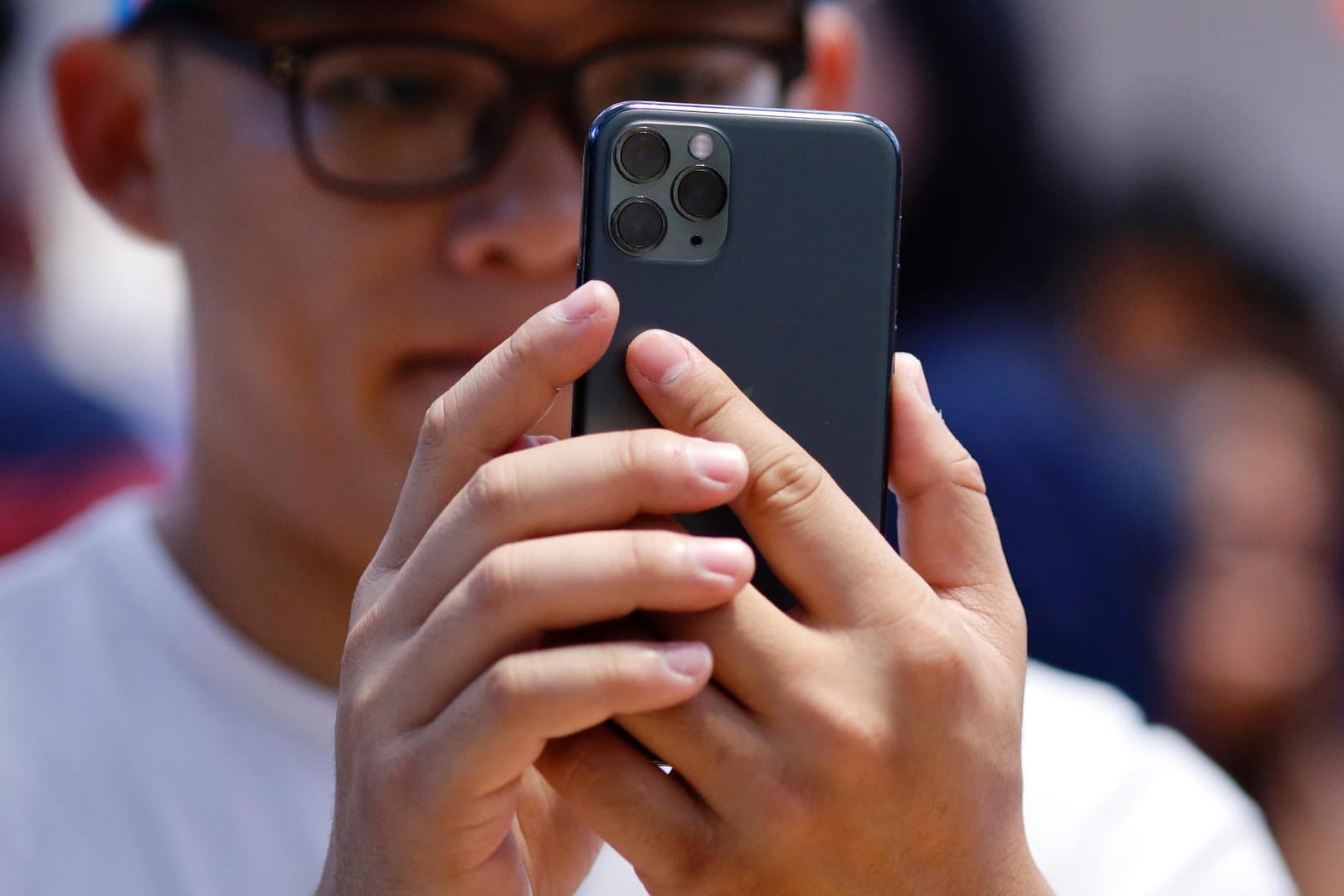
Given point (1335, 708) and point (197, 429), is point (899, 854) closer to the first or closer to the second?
point (197, 429)

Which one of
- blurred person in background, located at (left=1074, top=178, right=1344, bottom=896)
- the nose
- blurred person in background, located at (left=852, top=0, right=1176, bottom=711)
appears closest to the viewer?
the nose

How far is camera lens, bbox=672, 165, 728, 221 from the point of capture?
91 centimetres

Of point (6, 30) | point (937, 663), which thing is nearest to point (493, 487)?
point (937, 663)

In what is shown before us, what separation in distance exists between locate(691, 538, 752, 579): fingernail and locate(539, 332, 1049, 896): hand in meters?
0.02

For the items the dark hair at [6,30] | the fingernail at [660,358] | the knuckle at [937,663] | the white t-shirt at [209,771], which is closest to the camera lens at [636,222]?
the fingernail at [660,358]

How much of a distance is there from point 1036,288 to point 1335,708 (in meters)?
1.19

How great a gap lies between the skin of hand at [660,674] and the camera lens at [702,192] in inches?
4.9

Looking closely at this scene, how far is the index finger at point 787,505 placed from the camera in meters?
0.78

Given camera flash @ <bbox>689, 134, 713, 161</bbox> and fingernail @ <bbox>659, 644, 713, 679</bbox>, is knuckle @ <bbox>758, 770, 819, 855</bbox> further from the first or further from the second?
camera flash @ <bbox>689, 134, 713, 161</bbox>

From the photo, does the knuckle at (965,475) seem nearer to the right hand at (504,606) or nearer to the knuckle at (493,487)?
the right hand at (504,606)

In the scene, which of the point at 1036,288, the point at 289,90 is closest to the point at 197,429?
the point at 289,90

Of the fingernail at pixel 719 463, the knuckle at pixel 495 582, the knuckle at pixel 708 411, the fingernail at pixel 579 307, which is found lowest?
the knuckle at pixel 495 582

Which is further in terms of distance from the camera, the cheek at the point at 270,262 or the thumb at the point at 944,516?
the cheek at the point at 270,262

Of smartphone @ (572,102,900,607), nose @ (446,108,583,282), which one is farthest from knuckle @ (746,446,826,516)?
nose @ (446,108,583,282)
